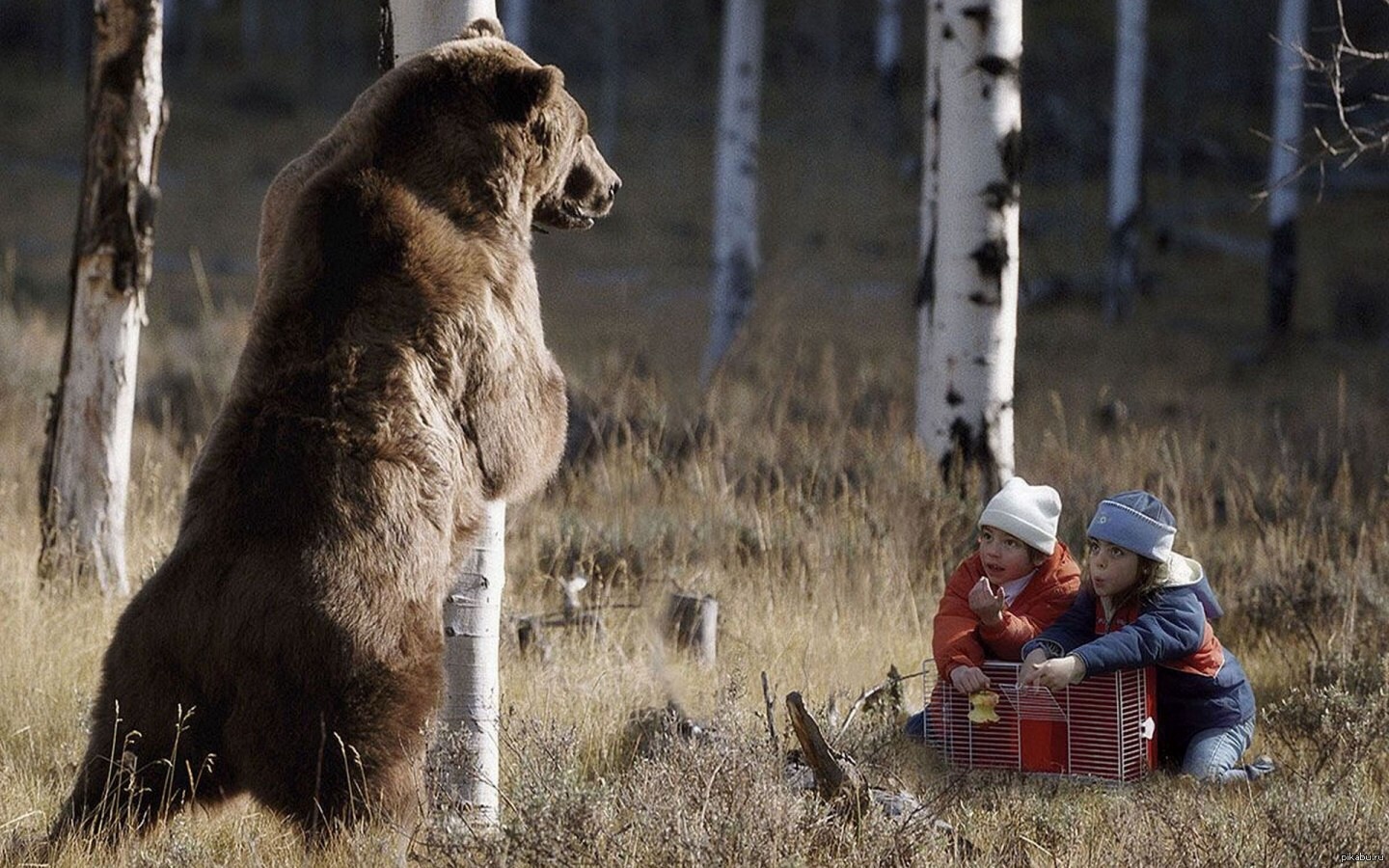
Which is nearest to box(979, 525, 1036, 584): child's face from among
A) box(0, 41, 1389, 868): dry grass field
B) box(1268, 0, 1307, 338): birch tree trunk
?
box(0, 41, 1389, 868): dry grass field

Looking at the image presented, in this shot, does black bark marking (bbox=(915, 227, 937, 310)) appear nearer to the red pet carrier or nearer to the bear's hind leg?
the red pet carrier

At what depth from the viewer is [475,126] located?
4.07 m

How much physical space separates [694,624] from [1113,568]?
5.84ft

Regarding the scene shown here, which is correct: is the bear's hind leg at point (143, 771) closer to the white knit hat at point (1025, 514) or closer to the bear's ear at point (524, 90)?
the bear's ear at point (524, 90)

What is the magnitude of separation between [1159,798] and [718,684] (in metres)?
1.78

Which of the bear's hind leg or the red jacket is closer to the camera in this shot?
the bear's hind leg

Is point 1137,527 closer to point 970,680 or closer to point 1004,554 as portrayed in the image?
point 1004,554

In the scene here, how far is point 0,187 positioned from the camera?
32875 millimetres

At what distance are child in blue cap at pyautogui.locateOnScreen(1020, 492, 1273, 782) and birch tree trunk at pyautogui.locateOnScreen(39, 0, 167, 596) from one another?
4.02 m

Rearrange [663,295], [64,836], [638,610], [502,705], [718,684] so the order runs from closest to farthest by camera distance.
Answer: [64,836], [502,705], [718,684], [638,610], [663,295]

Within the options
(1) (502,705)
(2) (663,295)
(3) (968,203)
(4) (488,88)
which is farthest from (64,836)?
(2) (663,295)

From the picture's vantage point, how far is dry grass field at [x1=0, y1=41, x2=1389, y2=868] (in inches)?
156

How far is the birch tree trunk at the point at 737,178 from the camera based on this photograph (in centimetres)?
1648

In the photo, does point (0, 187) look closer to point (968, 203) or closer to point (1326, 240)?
point (1326, 240)
